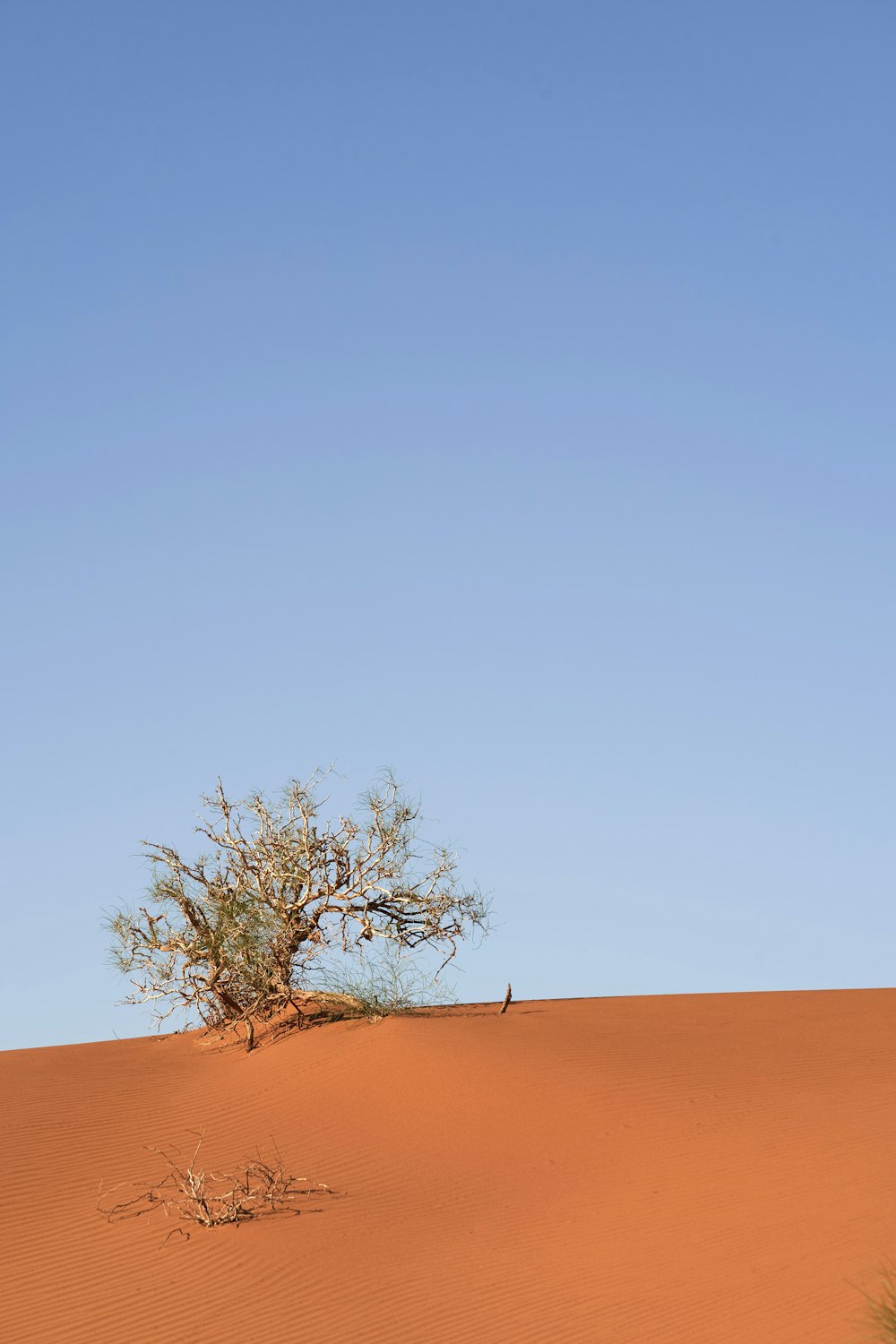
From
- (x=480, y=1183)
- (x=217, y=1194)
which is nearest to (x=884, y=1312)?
(x=480, y=1183)

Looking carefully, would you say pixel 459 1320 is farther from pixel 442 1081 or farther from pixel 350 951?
pixel 350 951

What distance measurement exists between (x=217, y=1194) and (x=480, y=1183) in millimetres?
2619

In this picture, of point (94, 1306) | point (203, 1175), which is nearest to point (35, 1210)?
point (203, 1175)

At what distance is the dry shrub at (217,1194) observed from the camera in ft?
40.9

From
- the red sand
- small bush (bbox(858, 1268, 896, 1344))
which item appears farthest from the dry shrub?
small bush (bbox(858, 1268, 896, 1344))

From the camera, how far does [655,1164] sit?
13.7 metres

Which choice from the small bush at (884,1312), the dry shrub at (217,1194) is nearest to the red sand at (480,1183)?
the small bush at (884,1312)

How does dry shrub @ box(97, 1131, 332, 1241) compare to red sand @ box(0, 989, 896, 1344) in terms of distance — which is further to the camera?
dry shrub @ box(97, 1131, 332, 1241)

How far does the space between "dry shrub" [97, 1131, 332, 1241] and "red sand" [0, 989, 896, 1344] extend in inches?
10.0

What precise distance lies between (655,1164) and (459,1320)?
4.09m

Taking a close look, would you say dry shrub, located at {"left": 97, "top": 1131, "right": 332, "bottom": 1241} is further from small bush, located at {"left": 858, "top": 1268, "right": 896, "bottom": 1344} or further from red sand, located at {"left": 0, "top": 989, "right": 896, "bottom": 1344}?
small bush, located at {"left": 858, "top": 1268, "right": 896, "bottom": 1344}

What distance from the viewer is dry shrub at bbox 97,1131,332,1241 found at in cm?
1248

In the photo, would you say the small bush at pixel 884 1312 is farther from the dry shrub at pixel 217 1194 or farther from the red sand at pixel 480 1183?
the dry shrub at pixel 217 1194

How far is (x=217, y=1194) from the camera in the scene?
13.1 meters
